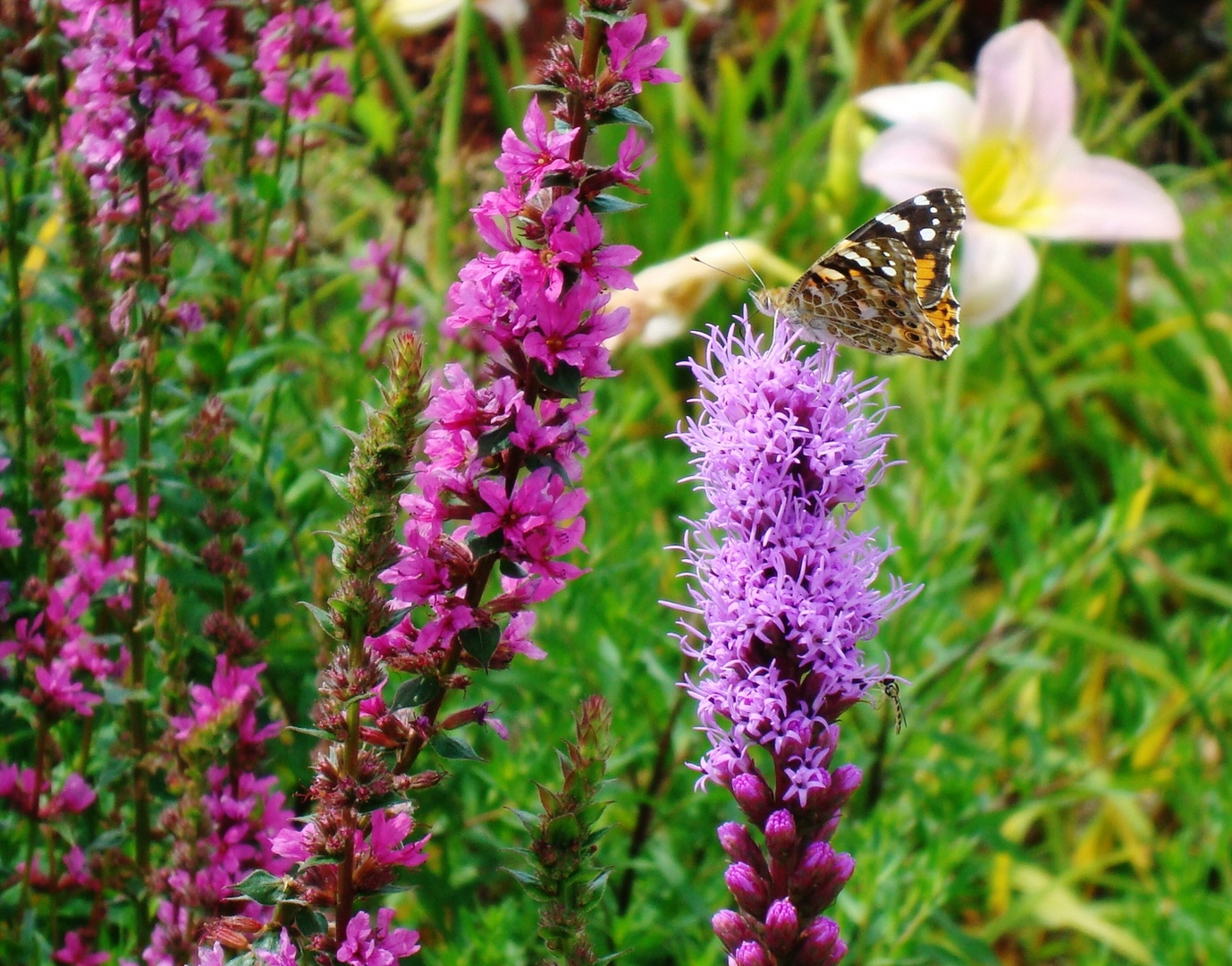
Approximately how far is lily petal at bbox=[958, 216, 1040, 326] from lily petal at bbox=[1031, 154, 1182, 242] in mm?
139

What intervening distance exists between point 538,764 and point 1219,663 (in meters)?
1.07

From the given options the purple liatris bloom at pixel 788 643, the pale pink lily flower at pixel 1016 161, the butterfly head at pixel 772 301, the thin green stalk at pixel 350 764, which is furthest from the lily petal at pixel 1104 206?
the thin green stalk at pixel 350 764

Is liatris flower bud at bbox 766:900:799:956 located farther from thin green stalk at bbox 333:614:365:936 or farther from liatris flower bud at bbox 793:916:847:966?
thin green stalk at bbox 333:614:365:936

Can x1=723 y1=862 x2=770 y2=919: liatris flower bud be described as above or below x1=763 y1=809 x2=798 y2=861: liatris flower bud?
below

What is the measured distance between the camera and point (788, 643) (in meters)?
1.01

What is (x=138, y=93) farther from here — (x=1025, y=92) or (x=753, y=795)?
(x=1025, y=92)

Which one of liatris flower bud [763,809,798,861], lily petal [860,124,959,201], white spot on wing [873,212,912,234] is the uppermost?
white spot on wing [873,212,912,234]

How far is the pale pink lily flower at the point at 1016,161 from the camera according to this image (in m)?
2.36

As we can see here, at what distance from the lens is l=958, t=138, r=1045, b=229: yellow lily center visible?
8.34ft

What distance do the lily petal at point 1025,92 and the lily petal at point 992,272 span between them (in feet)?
0.93

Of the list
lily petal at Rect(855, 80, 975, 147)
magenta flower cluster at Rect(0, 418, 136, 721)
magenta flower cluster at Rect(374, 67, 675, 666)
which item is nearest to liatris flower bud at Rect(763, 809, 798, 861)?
magenta flower cluster at Rect(374, 67, 675, 666)

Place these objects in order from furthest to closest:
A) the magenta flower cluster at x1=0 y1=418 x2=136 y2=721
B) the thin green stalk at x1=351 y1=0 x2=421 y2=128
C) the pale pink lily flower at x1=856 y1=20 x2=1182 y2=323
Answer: the pale pink lily flower at x1=856 y1=20 x2=1182 y2=323
the thin green stalk at x1=351 y1=0 x2=421 y2=128
the magenta flower cluster at x1=0 y1=418 x2=136 y2=721

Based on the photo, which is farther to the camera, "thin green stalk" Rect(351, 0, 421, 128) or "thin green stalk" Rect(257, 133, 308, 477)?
"thin green stalk" Rect(351, 0, 421, 128)

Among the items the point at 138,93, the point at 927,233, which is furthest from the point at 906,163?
the point at 138,93
